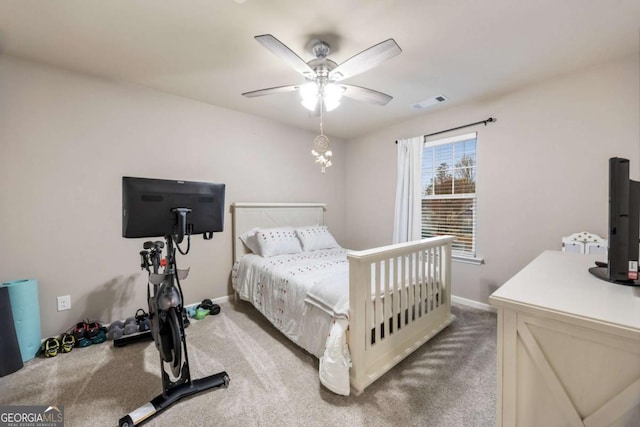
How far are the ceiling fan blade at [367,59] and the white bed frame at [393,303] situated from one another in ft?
3.91

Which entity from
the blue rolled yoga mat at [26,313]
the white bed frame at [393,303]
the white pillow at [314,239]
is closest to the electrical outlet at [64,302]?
the blue rolled yoga mat at [26,313]

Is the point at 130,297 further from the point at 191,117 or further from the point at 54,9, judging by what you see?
the point at 54,9

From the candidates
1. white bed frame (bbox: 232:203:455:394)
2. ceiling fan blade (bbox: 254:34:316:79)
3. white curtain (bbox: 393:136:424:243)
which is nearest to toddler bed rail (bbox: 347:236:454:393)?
white bed frame (bbox: 232:203:455:394)

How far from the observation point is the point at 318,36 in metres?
1.73

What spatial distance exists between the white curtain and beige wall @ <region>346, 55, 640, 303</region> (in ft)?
0.86

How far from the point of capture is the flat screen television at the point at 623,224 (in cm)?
97

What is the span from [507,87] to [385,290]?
239 cm

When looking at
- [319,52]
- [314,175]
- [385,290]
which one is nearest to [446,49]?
[319,52]

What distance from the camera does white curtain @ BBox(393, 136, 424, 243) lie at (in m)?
3.26

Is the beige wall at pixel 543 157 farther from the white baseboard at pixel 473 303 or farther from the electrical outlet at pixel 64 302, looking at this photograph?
the electrical outlet at pixel 64 302

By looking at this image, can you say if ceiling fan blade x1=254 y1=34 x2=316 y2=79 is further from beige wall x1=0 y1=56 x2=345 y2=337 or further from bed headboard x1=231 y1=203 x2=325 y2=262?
bed headboard x1=231 y1=203 x2=325 y2=262

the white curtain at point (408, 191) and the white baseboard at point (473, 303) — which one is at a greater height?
the white curtain at point (408, 191)

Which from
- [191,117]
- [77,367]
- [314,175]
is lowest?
[77,367]

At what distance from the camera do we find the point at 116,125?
2.39 m
